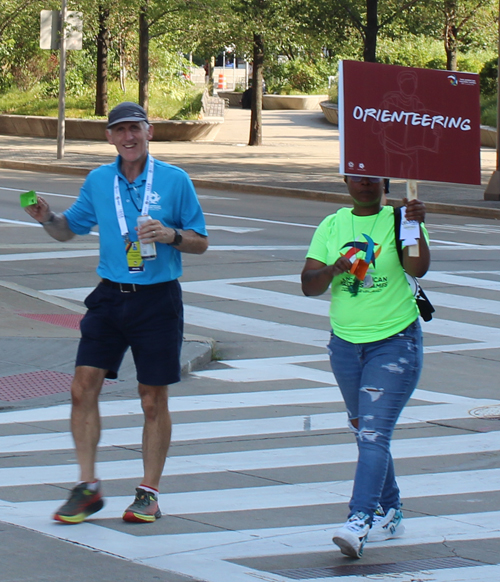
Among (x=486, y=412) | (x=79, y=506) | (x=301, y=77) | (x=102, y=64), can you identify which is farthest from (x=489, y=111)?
(x=79, y=506)

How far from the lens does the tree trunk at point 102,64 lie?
35125 mm

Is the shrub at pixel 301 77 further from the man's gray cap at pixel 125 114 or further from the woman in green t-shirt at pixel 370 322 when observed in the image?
the woman in green t-shirt at pixel 370 322

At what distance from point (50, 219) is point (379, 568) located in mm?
2250

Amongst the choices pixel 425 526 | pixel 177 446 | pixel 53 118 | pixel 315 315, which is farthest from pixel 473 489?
pixel 53 118

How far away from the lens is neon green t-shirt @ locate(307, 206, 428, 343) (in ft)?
15.1

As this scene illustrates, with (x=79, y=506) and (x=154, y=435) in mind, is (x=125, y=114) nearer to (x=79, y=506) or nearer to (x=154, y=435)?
(x=154, y=435)

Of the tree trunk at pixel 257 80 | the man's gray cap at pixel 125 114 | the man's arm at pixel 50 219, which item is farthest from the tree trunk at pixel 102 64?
the man's gray cap at pixel 125 114

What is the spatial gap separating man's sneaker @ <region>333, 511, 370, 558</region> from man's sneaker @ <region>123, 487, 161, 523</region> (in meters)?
0.92

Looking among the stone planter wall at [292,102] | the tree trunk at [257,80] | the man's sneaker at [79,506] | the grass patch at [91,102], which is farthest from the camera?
the stone planter wall at [292,102]

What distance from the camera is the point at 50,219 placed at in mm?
5207

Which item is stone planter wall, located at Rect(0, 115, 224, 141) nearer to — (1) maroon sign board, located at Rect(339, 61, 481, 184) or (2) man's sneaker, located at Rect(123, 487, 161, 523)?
(1) maroon sign board, located at Rect(339, 61, 481, 184)

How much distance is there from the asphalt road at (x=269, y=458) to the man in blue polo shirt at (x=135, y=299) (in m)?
0.25

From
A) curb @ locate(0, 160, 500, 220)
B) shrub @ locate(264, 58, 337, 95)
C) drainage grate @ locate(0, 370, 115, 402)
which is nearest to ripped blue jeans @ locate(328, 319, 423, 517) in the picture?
drainage grate @ locate(0, 370, 115, 402)

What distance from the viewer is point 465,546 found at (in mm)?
4684
